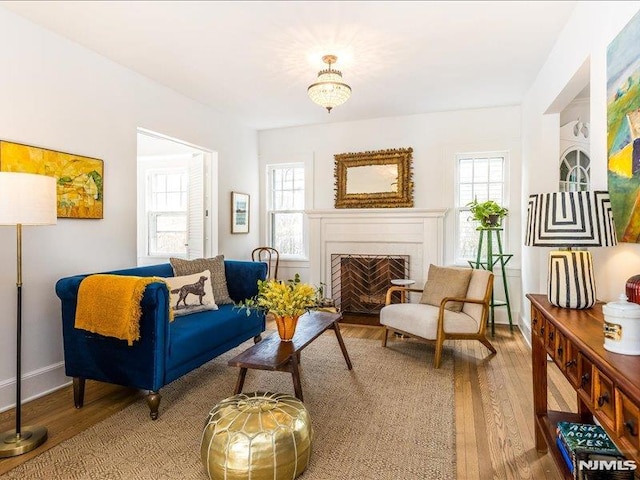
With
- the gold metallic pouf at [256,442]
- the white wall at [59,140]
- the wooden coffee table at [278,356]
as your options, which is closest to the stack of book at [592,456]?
the gold metallic pouf at [256,442]

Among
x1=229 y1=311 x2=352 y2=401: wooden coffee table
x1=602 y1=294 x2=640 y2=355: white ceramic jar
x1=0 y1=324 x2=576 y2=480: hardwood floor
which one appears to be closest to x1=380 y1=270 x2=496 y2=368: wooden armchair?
x1=0 y1=324 x2=576 y2=480: hardwood floor

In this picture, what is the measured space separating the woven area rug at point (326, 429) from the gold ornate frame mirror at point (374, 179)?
2.38 metres

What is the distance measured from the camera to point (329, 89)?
3.17m

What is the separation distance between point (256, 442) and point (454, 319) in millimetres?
2325

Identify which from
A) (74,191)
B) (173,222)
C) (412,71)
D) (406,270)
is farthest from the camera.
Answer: (173,222)

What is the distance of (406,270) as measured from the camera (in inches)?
200

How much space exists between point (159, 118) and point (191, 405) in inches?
111

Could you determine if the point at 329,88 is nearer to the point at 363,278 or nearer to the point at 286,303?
the point at 286,303

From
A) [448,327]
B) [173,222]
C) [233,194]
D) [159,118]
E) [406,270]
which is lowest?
[448,327]

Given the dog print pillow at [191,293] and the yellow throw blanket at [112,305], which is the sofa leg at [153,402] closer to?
the yellow throw blanket at [112,305]

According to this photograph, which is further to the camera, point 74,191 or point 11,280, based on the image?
point 74,191

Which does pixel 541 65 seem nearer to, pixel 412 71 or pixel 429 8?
pixel 412 71

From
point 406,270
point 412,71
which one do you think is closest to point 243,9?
point 412,71

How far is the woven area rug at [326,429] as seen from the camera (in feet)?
6.29
